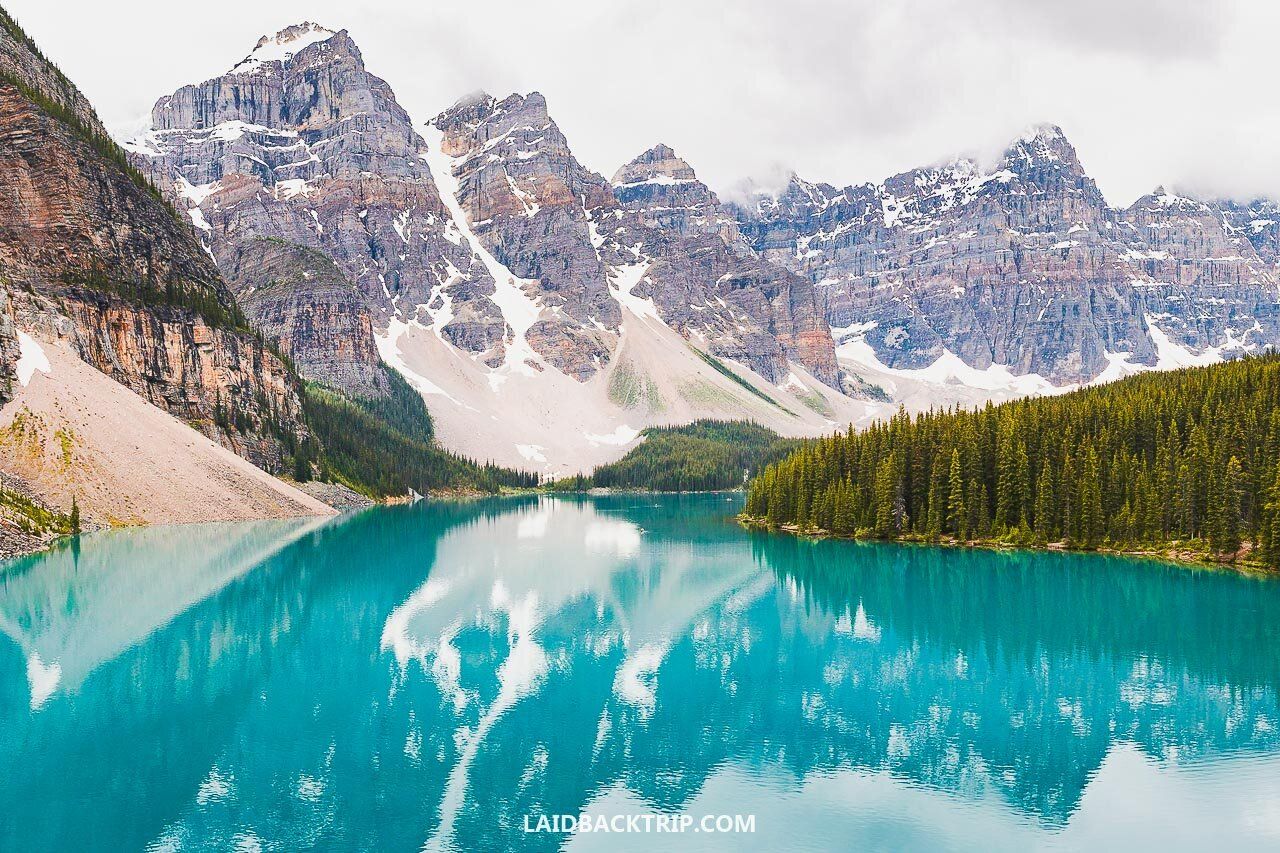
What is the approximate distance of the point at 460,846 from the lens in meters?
20.2

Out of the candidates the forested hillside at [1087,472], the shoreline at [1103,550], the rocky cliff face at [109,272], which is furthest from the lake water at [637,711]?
the rocky cliff face at [109,272]

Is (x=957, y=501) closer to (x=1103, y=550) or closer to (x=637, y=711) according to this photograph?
(x=1103, y=550)

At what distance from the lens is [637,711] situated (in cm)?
3084

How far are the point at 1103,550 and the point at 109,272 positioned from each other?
117184 millimetres

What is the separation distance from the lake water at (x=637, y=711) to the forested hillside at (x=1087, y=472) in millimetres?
10557

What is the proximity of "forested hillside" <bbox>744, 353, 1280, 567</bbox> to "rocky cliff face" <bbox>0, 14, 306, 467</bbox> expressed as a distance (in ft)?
264

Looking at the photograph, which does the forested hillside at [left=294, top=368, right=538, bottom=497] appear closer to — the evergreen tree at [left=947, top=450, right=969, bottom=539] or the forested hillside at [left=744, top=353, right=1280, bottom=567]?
the forested hillside at [left=744, top=353, right=1280, bottom=567]

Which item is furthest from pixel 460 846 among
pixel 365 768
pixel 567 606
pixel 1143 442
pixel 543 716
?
pixel 1143 442

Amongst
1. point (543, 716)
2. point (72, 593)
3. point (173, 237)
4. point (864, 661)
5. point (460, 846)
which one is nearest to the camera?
point (460, 846)

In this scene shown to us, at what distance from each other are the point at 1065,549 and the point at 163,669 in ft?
203

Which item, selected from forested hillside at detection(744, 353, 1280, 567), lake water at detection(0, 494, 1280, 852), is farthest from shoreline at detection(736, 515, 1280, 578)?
lake water at detection(0, 494, 1280, 852)

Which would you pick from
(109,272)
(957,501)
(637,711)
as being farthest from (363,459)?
(637,711)

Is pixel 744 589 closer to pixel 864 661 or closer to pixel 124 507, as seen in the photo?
pixel 864 661

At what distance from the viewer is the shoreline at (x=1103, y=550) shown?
62719 millimetres
